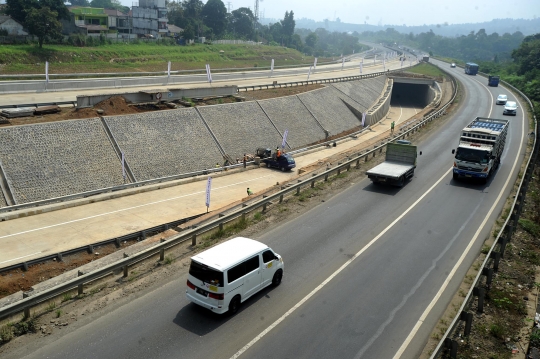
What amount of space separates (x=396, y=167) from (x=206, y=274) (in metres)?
18.1

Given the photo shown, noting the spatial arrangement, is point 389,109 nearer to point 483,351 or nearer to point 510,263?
point 510,263

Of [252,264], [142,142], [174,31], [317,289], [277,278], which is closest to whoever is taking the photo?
[252,264]

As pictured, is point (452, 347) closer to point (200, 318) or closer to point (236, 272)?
point (236, 272)

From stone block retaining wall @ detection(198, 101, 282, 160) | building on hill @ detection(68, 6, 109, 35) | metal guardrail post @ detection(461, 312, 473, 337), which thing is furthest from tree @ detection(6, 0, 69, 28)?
metal guardrail post @ detection(461, 312, 473, 337)

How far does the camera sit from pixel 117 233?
23703 millimetres

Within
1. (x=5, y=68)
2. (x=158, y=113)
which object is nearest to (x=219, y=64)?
(x=5, y=68)

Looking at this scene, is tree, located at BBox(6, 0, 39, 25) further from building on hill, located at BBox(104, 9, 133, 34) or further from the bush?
the bush

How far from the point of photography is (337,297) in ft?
50.1

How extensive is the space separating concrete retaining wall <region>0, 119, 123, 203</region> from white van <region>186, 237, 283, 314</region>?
Result: 17722 millimetres

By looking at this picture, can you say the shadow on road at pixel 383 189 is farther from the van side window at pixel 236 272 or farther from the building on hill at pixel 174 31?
the building on hill at pixel 174 31

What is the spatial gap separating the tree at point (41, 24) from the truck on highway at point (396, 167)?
60.7 m

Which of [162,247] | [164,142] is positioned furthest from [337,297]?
[164,142]

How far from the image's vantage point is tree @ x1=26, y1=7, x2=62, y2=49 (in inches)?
2751

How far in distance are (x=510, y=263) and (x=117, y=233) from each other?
17.6 meters
